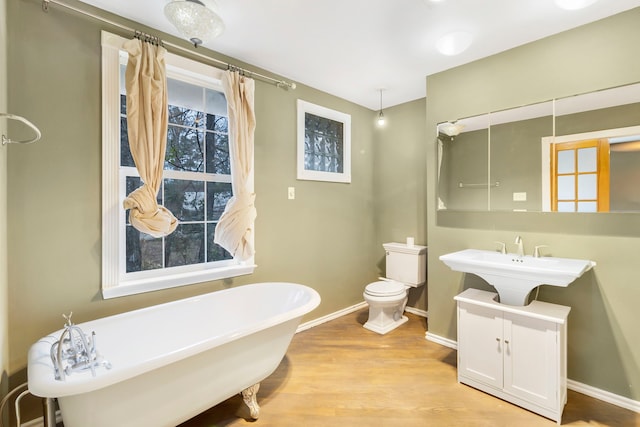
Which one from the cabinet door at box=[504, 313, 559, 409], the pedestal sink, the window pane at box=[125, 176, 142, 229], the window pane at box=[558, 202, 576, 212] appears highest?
the window pane at box=[125, 176, 142, 229]

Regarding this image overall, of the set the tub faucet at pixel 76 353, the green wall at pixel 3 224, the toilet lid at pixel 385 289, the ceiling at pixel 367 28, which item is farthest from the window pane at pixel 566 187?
the green wall at pixel 3 224

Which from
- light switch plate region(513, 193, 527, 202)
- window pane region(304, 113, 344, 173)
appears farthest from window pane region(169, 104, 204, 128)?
light switch plate region(513, 193, 527, 202)

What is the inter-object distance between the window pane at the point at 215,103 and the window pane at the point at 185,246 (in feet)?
2.82

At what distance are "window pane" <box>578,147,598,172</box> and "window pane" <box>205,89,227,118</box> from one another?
2676 millimetres

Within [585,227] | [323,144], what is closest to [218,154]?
[323,144]

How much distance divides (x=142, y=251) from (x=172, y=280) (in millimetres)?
296

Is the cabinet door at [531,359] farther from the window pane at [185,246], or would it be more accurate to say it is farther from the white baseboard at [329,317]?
the window pane at [185,246]

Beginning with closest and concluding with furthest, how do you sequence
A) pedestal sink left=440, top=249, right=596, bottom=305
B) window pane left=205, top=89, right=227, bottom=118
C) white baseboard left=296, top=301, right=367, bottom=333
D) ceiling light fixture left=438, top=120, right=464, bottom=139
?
1. pedestal sink left=440, top=249, right=596, bottom=305
2. window pane left=205, top=89, right=227, bottom=118
3. ceiling light fixture left=438, top=120, right=464, bottom=139
4. white baseboard left=296, top=301, right=367, bottom=333

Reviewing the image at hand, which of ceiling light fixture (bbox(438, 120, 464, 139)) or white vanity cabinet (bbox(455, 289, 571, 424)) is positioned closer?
white vanity cabinet (bbox(455, 289, 571, 424))

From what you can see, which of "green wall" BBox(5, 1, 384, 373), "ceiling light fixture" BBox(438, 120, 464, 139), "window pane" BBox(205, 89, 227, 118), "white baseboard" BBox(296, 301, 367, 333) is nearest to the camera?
"green wall" BBox(5, 1, 384, 373)

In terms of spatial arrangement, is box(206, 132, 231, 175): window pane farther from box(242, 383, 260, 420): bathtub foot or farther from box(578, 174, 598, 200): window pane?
box(578, 174, 598, 200): window pane

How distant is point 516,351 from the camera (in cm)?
190

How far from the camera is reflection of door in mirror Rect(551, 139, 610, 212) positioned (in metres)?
1.96

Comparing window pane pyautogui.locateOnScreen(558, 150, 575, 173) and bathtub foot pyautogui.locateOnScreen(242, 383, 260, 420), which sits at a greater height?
window pane pyautogui.locateOnScreen(558, 150, 575, 173)
